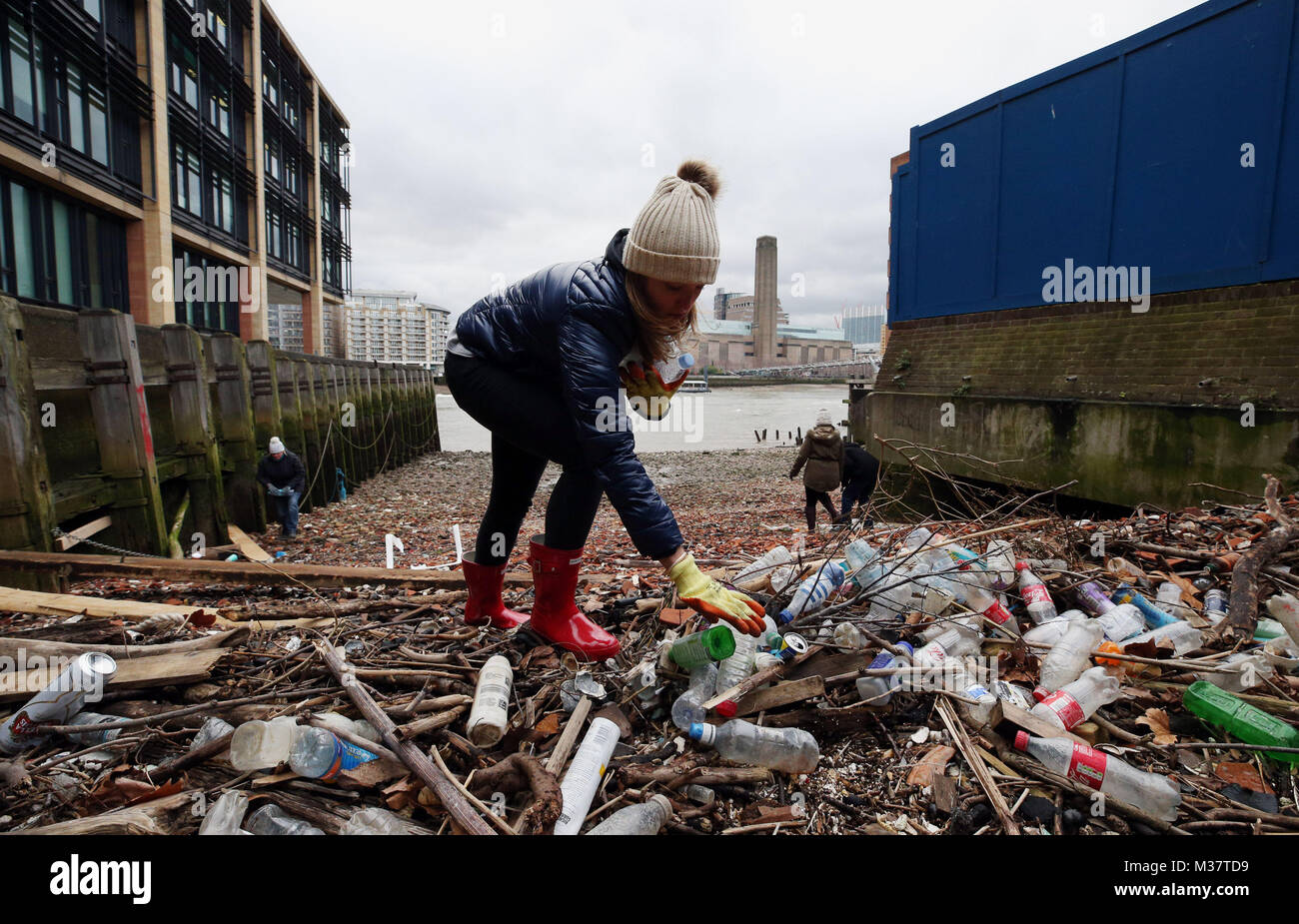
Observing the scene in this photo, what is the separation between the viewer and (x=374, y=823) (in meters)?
1.73

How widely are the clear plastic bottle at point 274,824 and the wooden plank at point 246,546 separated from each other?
19.6 feet

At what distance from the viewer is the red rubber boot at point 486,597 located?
3.06m

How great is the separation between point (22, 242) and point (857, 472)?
16073mm

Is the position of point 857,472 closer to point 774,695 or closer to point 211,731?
point 774,695

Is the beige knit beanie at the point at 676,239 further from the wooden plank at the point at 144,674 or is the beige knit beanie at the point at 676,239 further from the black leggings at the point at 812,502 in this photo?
the black leggings at the point at 812,502

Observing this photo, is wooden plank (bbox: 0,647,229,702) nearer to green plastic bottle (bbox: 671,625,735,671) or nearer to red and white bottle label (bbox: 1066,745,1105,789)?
green plastic bottle (bbox: 671,625,735,671)

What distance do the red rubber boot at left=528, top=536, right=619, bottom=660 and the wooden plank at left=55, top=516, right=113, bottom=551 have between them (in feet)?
14.0

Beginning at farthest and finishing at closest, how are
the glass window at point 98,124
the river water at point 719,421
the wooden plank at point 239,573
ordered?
the river water at point 719,421
the glass window at point 98,124
the wooden plank at point 239,573

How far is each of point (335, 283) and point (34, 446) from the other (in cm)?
3447

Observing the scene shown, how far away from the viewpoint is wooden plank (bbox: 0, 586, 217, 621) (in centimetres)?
306

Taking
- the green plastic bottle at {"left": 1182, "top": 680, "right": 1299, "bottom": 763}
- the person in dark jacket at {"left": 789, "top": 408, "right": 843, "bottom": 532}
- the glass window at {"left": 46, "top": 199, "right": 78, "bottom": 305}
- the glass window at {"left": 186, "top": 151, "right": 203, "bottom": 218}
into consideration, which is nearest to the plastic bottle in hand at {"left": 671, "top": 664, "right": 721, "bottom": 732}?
the green plastic bottle at {"left": 1182, "top": 680, "right": 1299, "bottom": 763}

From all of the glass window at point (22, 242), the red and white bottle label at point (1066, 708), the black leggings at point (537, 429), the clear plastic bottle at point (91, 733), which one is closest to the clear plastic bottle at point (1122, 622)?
the red and white bottle label at point (1066, 708)

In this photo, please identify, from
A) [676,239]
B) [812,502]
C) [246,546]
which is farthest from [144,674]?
[812,502]

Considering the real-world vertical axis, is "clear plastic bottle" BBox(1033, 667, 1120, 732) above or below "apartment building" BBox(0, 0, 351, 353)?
below
